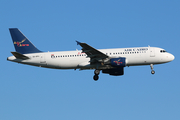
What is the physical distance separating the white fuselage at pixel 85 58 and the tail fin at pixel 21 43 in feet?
5.64

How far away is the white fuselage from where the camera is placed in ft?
162

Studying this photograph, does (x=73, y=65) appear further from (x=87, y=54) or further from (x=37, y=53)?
(x=37, y=53)

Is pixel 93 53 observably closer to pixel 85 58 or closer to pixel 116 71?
pixel 85 58

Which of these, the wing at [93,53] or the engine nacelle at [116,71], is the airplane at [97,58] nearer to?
the wing at [93,53]

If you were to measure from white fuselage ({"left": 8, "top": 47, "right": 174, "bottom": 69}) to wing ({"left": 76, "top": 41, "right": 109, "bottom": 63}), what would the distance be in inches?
45.5

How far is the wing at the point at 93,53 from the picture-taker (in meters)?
45.8

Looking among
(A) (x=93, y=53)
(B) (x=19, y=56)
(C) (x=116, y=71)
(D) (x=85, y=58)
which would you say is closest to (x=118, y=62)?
(A) (x=93, y=53)

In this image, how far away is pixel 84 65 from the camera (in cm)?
4941

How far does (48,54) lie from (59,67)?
2.98 m

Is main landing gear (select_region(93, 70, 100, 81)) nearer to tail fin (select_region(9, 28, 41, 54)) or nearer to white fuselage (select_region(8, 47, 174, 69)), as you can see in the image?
white fuselage (select_region(8, 47, 174, 69))

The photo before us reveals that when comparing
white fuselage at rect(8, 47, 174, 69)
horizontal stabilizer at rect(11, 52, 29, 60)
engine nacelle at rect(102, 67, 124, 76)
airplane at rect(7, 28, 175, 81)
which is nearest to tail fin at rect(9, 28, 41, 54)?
airplane at rect(7, 28, 175, 81)

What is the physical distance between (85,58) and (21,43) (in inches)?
476

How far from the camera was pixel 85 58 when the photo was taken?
49.9 metres

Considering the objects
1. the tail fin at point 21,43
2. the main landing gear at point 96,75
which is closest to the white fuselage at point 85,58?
the main landing gear at point 96,75
